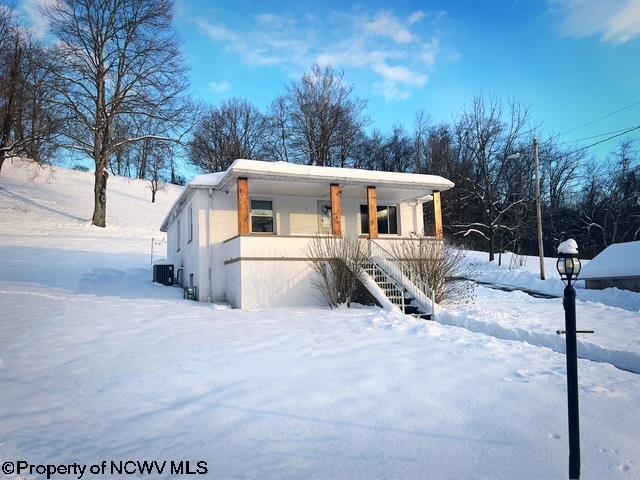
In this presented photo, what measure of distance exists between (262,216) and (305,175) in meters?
2.77

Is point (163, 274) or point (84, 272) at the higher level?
point (84, 272)

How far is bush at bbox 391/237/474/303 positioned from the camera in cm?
1110

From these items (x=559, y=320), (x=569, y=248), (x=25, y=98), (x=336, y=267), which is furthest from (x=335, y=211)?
(x=25, y=98)

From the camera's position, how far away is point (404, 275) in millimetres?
11539

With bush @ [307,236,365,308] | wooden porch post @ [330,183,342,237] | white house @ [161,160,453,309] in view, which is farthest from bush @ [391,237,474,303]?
wooden porch post @ [330,183,342,237]

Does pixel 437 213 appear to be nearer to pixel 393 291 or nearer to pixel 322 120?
pixel 393 291

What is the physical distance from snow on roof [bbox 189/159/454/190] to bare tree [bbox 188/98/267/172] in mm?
Answer: 24565

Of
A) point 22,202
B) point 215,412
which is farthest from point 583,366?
point 22,202

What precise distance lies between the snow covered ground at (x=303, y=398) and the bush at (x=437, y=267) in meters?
1.44

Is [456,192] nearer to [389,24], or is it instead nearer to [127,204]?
[389,24]

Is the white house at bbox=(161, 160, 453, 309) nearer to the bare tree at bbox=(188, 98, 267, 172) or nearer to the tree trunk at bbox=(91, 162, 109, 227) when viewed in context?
the tree trunk at bbox=(91, 162, 109, 227)

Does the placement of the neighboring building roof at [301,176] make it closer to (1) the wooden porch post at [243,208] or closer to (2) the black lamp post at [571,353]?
(1) the wooden porch post at [243,208]

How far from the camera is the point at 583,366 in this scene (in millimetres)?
5488

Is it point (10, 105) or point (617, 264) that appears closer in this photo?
point (617, 264)
